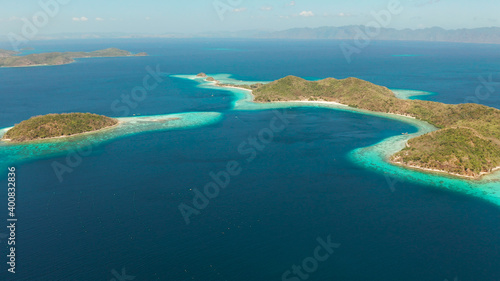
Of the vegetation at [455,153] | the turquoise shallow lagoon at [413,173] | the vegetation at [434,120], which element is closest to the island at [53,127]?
the vegetation at [434,120]

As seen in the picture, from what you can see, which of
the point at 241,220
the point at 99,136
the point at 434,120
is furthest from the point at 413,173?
the point at 99,136

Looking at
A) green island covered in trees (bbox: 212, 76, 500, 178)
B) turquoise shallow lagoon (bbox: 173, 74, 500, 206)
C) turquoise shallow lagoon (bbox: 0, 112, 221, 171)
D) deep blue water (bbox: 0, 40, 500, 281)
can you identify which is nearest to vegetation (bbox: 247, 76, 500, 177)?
green island covered in trees (bbox: 212, 76, 500, 178)

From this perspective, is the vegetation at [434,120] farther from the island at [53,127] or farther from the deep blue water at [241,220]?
the island at [53,127]

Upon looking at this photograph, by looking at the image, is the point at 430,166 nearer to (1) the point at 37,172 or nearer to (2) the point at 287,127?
(2) the point at 287,127

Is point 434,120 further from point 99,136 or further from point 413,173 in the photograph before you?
point 99,136

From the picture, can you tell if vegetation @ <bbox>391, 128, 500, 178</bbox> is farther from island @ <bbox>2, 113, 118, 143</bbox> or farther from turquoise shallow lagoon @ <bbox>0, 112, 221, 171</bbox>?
island @ <bbox>2, 113, 118, 143</bbox>

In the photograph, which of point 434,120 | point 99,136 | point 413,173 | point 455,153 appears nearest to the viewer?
point 413,173

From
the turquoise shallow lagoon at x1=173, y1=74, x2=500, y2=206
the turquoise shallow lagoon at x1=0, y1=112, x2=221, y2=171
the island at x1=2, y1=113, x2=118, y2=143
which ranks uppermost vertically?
the island at x1=2, y1=113, x2=118, y2=143

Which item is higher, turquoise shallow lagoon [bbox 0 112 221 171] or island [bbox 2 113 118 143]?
island [bbox 2 113 118 143]
